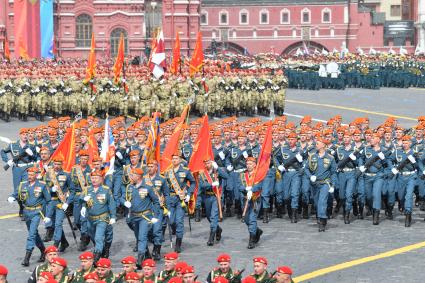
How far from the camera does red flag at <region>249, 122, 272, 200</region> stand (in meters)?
18.5

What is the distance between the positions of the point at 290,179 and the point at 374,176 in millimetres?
1552

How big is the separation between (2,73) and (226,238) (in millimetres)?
18806

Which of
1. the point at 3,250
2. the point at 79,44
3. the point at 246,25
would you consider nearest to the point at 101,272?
the point at 3,250

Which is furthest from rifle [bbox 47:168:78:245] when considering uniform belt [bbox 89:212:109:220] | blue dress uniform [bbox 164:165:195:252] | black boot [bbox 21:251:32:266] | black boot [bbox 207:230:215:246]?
black boot [bbox 207:230:215:246]

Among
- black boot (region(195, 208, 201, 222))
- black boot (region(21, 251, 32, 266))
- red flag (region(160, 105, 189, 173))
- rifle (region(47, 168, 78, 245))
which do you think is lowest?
black boot (region(21, 251, 32, 266))

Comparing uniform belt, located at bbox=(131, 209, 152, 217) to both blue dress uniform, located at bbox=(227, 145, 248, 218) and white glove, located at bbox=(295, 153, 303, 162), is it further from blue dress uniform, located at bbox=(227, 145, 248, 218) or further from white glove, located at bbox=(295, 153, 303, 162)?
white glove, located at bbox=(295, 153, 303, 162)

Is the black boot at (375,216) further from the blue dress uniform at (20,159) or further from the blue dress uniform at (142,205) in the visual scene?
the blue dress uniform at (20,159)

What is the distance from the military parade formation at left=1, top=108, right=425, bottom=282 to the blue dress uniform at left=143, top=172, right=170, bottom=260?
0.02 meters

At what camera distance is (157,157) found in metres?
18.9

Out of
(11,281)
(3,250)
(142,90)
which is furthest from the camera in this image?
(142,90)

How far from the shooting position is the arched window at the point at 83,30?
7525cm

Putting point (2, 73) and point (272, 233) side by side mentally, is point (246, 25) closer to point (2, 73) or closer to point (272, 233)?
point (2, 73)

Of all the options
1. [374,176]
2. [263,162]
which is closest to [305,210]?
[374,176]

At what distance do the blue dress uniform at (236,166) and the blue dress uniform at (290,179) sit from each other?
0.71 m
